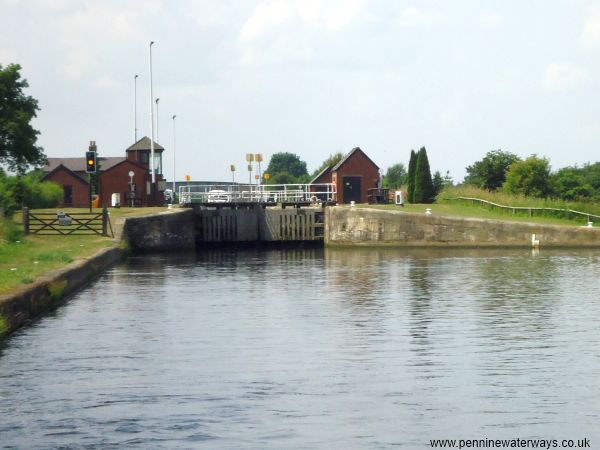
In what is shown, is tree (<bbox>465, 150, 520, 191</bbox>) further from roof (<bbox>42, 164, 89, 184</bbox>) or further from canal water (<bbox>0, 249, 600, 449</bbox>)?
canal water (<bbox>0, 249, 600, 449</bbox>)

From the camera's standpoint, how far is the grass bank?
24703 millimetres

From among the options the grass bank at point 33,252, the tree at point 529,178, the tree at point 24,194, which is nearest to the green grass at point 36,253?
the grass bank at point 33,252

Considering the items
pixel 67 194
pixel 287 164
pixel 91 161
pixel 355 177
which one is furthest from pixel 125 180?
pixel 287 164

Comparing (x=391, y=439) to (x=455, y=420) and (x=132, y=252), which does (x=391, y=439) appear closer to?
(x=455, y=420)

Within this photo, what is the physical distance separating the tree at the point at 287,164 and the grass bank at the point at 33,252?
135 meters

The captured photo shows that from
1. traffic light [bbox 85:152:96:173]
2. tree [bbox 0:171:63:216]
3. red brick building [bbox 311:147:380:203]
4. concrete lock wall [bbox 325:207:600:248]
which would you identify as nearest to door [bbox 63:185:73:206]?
tree [bbox 0:171:63:216]

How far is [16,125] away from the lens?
5269 centimetres

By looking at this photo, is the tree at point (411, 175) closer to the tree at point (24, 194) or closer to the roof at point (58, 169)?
the tree at point (24, 194)

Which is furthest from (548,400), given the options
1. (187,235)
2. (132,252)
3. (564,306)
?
(187,235)

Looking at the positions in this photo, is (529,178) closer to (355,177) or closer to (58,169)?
(355,177)

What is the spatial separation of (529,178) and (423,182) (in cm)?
720

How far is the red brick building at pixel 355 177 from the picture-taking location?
68062 mm

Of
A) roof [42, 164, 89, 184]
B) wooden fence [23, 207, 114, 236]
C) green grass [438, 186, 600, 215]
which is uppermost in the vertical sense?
roof [42, 164, 89, 184]

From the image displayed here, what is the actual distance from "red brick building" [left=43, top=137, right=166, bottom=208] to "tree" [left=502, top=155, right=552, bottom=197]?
22224 mm
